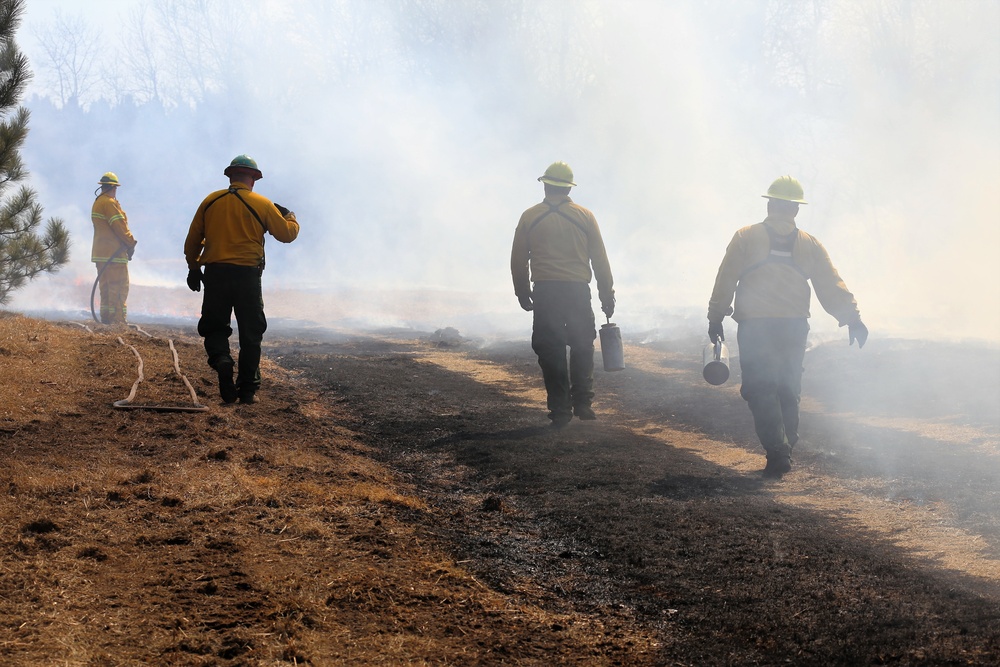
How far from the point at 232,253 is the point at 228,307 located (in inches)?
16.7

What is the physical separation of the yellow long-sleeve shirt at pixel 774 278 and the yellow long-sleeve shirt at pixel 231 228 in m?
3.18

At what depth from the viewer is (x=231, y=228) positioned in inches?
277

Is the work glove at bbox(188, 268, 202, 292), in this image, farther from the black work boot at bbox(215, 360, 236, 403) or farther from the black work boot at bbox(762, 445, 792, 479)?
the black work boot at bbox(762, 445, 792, 479)

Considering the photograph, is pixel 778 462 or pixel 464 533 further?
pixel 778 462

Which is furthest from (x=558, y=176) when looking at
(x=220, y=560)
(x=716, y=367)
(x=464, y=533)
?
(x=220, y=560)

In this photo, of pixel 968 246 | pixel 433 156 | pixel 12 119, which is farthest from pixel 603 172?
pixel 12 119

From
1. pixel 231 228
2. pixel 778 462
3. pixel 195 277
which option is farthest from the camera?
pixel 195 277

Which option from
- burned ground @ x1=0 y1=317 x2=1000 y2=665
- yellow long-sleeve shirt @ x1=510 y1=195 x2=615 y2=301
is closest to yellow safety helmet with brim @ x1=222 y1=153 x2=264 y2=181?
burned ground @ x1=0 y1=317 x2=1000 y2=665

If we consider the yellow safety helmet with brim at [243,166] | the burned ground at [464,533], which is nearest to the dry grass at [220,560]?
the burned ground at [464,533]

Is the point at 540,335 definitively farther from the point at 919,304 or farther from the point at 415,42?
the point at 415,42

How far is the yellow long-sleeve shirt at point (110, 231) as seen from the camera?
1275 centimetres

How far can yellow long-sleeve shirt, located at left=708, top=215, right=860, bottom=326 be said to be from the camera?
6.55 metres

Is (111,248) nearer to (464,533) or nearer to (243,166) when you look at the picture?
(243,166)

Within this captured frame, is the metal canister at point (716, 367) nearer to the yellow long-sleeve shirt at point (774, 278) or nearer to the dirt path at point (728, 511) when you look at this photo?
the yellow long-sleeve shirt at point (774, 278)
